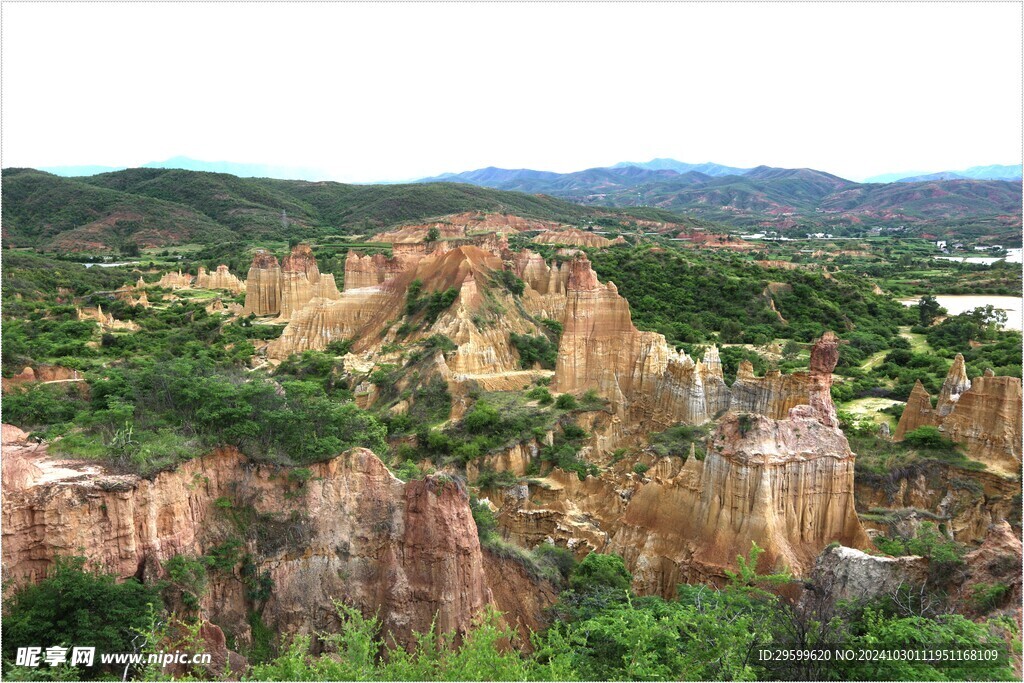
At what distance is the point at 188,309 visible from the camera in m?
61.7

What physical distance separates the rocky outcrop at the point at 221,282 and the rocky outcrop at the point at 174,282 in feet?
4.54

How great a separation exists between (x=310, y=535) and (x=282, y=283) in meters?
48.6

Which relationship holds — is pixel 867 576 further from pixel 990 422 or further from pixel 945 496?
pixel 990 422

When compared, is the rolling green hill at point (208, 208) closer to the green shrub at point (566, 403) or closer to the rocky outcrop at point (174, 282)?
the rocky outcrop at point (174, 282)

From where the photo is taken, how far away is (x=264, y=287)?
2352 inches

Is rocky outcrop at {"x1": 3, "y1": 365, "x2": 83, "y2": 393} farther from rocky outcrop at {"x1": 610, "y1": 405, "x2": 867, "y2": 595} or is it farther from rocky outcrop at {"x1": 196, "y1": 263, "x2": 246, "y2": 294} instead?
rocky outcrop at {"x1": 196, "y1": 263, "x2": 246, "y2": 294}

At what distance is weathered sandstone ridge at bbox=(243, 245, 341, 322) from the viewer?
190ft

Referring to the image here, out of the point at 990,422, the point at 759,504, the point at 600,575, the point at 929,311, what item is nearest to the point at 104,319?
the point at 600,575

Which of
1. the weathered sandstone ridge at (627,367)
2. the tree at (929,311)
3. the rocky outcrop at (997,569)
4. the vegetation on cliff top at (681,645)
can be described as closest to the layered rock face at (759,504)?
the vegetation on cliff top at (681,645)

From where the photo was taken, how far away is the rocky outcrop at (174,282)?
250 feet

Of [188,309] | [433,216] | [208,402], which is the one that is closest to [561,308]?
[188,309]

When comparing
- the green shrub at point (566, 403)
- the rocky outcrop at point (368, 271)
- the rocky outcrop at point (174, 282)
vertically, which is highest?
the rocky outcrop at point (368, 271)

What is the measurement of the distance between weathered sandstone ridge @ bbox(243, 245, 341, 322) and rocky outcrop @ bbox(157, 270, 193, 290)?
2103cm

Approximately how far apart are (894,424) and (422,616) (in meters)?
27.4
